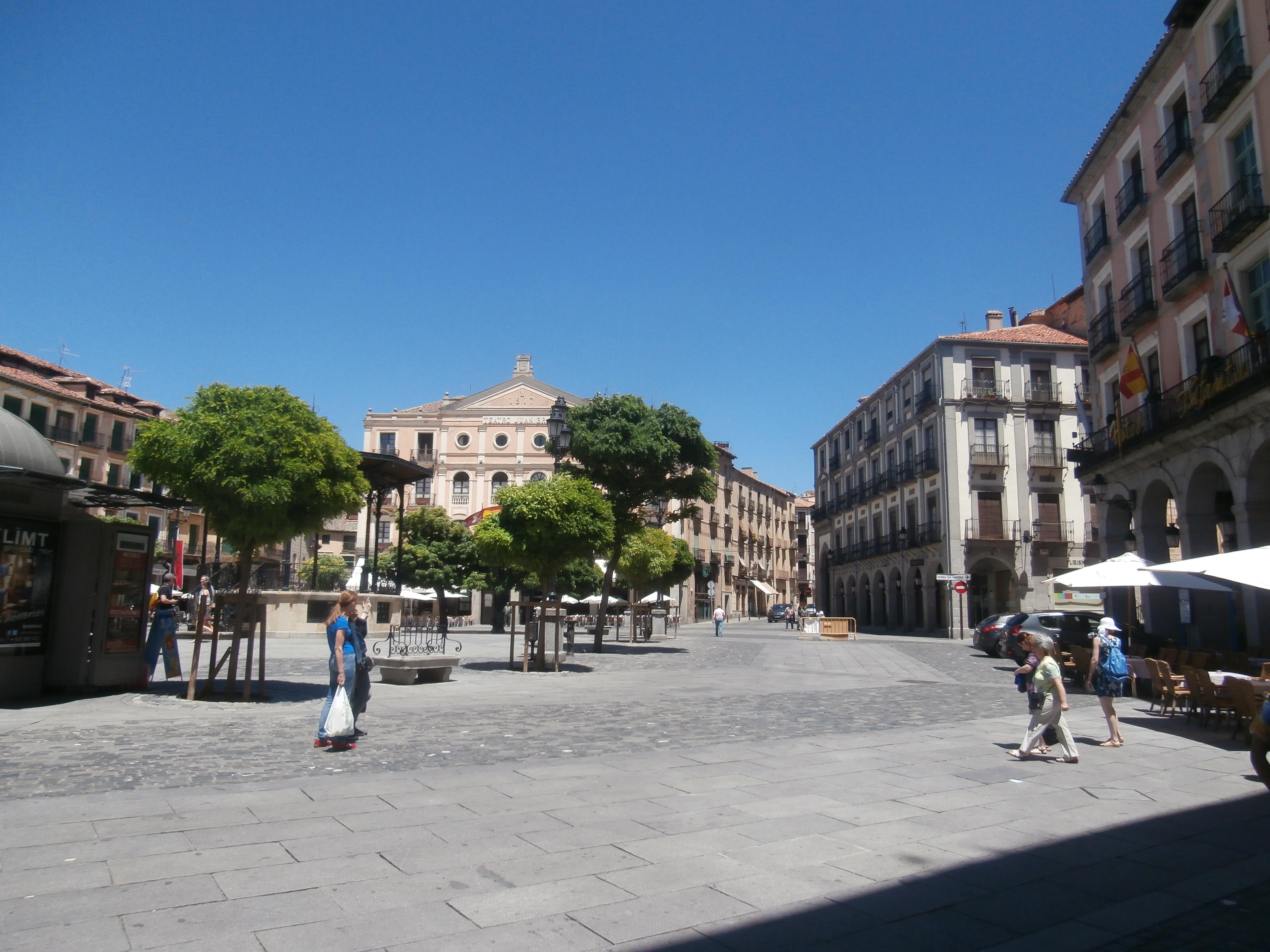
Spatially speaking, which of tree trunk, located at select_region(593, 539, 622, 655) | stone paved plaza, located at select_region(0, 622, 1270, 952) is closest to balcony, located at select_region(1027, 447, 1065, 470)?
tree trunk, located at select_region(593, 539, 622, 655)

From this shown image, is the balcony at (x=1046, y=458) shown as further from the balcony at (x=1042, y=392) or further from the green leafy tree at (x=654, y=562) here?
the green leafy tree at (x=654, y=562)

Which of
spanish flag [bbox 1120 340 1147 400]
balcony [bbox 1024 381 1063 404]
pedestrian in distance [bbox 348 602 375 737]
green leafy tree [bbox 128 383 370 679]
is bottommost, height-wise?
pedestrian in distance [bbox 348 602 375 737]

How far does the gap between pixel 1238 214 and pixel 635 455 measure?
16317mm

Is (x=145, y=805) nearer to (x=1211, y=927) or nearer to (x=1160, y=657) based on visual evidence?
(x=1211, y=927)

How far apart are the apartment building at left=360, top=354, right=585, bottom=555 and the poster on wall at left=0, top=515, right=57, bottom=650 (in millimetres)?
46992

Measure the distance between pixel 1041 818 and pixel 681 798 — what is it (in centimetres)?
269

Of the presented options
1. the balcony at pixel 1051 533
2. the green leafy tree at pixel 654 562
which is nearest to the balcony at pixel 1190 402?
the green leafy tree at pixel 654 562

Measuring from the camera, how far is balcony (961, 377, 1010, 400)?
44312mm

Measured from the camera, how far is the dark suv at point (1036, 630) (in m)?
21.5

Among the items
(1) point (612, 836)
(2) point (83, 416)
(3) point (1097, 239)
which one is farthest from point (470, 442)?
(1) point (612, 836)

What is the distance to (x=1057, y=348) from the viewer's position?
4431 cm

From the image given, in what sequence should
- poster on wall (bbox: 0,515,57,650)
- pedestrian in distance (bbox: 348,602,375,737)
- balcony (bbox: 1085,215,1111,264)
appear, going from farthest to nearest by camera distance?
1. balcony (bbox: 1085,215,1111,264)
2. poster on wall (bbox: 0,515,57,650)
3. pedestrian in distance (bbox: 348,602,375,737)

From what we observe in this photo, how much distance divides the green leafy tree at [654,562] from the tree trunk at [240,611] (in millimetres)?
20313

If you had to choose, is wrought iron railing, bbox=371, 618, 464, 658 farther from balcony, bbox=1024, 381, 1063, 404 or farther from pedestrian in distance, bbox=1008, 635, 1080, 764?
balcony, bbox=1024, 381, 1063, 404
